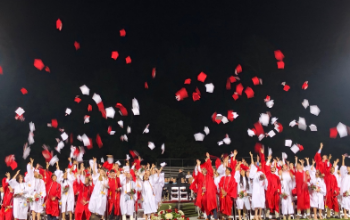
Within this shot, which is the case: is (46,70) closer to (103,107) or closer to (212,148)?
(103,107)

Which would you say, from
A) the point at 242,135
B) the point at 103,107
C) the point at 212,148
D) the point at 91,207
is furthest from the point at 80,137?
the point at 91,207

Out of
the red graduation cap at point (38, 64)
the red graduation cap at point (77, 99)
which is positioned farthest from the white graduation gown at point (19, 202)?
the red graduation cap at point (77, 99)

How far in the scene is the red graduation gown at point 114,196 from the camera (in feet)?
41.3

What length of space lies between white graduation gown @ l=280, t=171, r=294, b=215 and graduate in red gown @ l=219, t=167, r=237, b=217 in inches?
82.9

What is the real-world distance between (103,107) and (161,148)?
806 cm

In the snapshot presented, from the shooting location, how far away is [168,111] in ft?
129

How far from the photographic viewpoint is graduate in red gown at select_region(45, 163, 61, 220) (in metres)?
12.8

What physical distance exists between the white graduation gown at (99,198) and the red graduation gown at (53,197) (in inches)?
62.1

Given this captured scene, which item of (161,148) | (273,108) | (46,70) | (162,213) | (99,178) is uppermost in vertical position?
(46,70)

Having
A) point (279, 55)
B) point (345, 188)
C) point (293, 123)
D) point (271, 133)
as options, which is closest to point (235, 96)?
point (271, 133)

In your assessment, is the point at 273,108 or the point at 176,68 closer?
the point at 273,108

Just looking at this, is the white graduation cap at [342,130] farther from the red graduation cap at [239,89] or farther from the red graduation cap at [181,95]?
the red graduation cap at [181,95]

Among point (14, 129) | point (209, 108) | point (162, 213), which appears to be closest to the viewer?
point (162, 213)

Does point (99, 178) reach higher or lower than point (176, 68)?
lower
